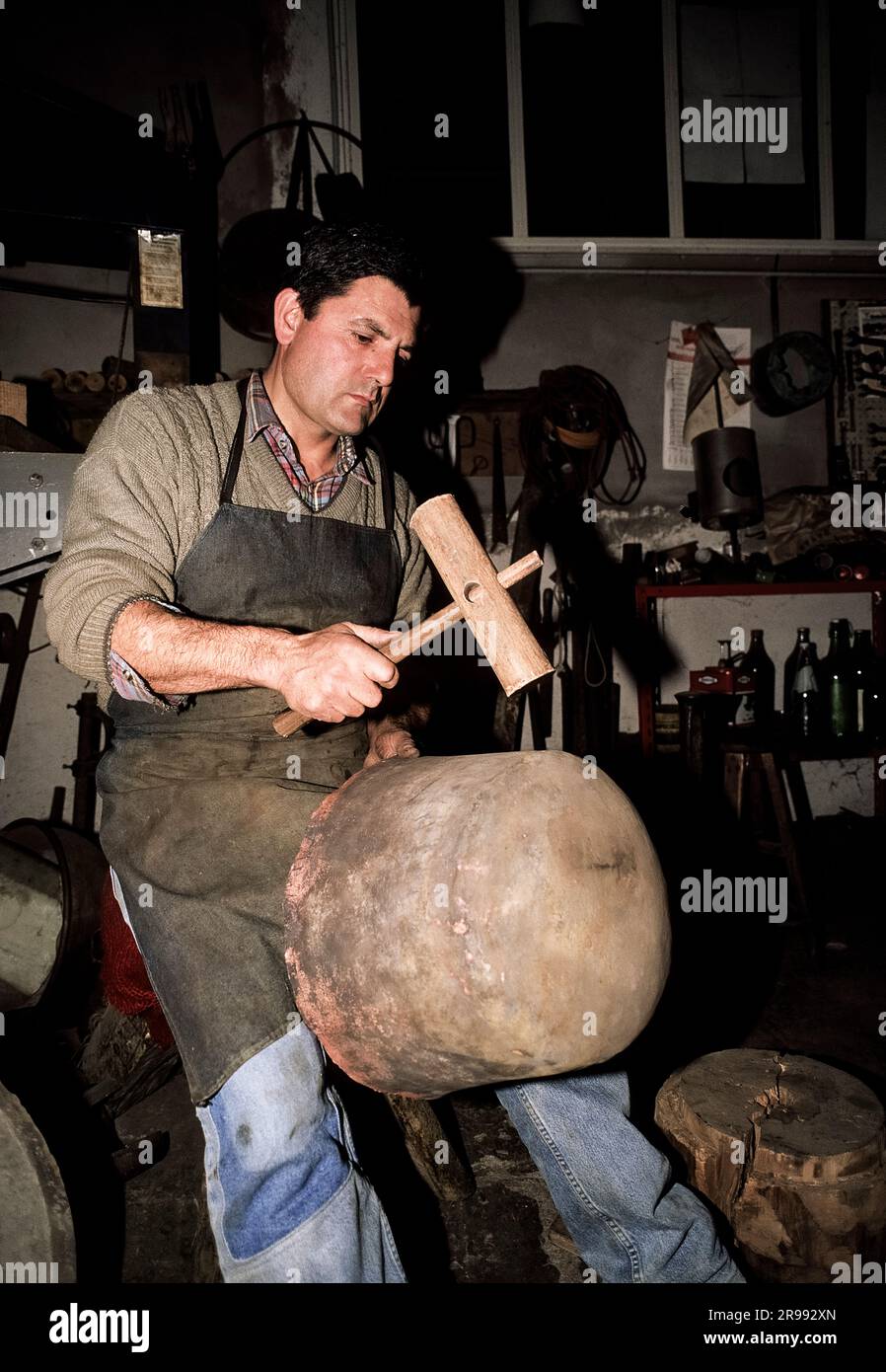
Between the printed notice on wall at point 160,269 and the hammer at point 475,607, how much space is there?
1.97 metres

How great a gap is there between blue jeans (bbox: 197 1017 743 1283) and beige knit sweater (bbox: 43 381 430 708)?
2.85ft

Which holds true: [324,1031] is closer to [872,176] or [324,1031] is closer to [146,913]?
[146,913]

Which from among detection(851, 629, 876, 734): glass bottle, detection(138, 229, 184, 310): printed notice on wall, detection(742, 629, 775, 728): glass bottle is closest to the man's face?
detection(138, 229, 184, 310): printed notice on wall

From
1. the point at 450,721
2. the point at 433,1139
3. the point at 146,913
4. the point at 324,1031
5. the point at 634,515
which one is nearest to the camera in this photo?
the point at 324,1031

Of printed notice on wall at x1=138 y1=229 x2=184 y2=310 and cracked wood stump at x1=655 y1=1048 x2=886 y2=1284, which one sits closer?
cracked wood stump at x1=655 y1=1048 x2=886 y2=1284

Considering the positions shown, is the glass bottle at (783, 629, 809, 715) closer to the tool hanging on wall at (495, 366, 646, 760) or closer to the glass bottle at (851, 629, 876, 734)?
the glass bottle at (851, 629, 876, 734)

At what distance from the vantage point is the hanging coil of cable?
5121 millimetres

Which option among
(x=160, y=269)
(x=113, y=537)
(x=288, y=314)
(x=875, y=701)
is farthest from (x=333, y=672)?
(x=875, y=701)

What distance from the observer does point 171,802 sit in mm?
1749

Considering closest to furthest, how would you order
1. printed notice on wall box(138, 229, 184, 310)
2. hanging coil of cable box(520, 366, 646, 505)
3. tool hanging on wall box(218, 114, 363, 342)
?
1. printed notice on wall box(138, 229, 184, 310)
2. tool hanging on wall box(218, 114, 363, 342)
3. hanging coil of cable box(520, 366, 646, 505)

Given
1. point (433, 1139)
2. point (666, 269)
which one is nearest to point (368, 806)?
point (433, 1139)

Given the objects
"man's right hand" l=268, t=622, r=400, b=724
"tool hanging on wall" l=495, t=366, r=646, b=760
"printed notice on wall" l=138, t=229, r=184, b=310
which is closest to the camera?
"man's right hand" l=268, t=622, r=400, b=724

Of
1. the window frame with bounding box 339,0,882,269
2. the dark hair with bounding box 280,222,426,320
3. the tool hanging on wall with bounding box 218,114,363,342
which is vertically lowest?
the dark hair with bounding box 280,222,426,320

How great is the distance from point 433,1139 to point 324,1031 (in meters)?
1.25
